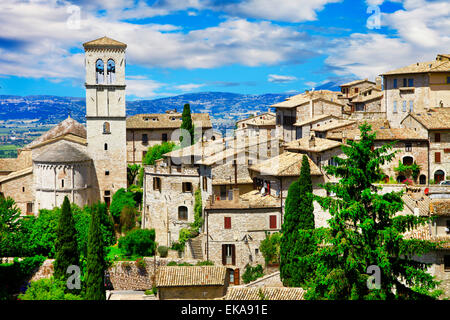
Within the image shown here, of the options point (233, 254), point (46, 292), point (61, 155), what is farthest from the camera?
point (61, 155)

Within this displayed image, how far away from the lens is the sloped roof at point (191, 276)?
32.0 meters

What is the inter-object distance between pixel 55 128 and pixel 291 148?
3435cm

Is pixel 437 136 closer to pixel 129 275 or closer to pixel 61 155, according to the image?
pixel 129 275

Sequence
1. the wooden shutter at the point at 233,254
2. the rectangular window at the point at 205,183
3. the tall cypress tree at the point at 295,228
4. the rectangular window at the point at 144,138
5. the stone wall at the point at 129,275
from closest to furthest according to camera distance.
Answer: the tall cypress tree at the point at 295,228 → the wooden shutter at the point at 233,254 → the stone wall at the point at 129,275 → the rectangular window at the point at 205,183 → the rectangular window at the point at 144,138

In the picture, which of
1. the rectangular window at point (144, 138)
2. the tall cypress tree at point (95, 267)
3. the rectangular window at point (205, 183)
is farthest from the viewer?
the rectangular window at point (144, 138)

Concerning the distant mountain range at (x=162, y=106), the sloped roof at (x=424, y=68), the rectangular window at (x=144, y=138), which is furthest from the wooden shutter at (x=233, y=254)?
the rectangular window at (x=144, y=138)

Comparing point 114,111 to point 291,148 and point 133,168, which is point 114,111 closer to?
point 133,168

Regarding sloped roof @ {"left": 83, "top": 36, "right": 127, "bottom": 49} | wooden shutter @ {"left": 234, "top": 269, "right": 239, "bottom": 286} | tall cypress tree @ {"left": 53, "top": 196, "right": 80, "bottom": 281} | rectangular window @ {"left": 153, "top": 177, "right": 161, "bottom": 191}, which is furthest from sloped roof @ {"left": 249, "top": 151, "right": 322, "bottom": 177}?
sloped roof @ {"left": 83, "top": 36, "right": 127, "bottom": 49}

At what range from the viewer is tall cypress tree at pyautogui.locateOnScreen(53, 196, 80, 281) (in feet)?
116

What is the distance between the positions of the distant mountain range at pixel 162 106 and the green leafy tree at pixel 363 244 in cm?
4591

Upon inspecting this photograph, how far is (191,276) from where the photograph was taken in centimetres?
3250

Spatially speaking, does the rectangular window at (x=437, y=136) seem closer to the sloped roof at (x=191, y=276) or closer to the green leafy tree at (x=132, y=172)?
the sloped roof at (x=191, y=276)

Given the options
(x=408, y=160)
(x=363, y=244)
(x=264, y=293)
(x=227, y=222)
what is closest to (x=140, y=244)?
(x=227, y=222)

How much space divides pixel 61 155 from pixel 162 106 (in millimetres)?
125413
